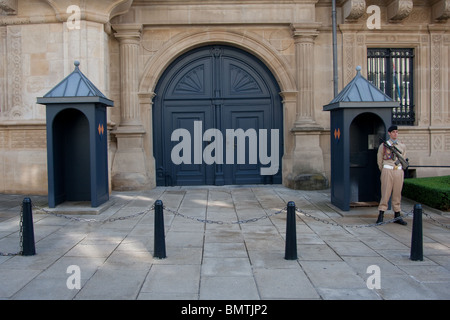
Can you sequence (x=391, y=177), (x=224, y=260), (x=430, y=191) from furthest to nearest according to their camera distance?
(x=430, y=191)
(x=391, y=177)
(x=224, y=260)

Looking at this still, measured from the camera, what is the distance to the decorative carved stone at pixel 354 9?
1239 centimetres

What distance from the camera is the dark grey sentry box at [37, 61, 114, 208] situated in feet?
30.4

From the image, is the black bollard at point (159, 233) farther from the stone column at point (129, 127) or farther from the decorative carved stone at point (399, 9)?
the decorative carved stone at point (399, 9)

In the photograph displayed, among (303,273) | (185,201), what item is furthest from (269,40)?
(303,273)

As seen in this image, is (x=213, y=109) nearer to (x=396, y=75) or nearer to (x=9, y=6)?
(x=396, y=75)

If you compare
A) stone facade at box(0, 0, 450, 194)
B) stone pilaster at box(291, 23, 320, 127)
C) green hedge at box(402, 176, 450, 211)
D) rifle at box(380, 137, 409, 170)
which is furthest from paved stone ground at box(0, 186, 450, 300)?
stone pilaster at box(291, 23, 320, 127)

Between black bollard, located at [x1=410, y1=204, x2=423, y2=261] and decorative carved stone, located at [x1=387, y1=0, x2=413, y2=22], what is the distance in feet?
27.8

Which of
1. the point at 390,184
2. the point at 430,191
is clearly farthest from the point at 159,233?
the point at 430,191

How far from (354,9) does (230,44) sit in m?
3.55

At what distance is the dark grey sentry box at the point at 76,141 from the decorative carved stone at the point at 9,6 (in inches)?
136

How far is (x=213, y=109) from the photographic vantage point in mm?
13242

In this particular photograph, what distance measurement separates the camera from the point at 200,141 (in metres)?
13.2

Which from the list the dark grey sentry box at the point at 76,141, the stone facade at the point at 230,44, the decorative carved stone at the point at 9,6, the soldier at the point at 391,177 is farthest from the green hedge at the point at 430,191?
the decorative carved stone at the point at 9,6

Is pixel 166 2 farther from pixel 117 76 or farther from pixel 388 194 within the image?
pixel 388 194
